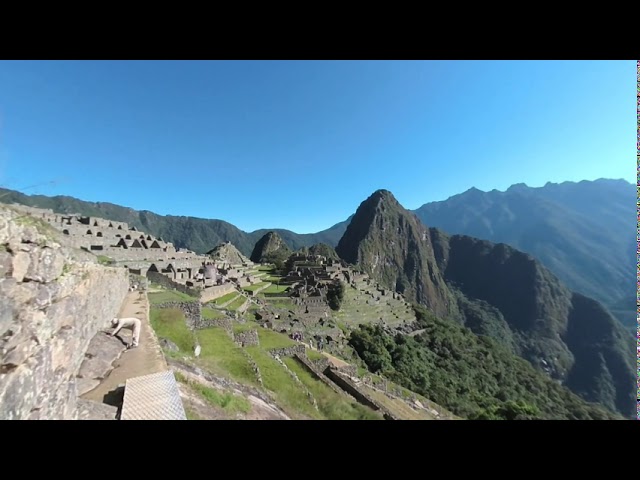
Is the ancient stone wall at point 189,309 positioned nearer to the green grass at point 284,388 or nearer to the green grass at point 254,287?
the green grass at point 284,388

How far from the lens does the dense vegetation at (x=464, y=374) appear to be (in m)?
38.8

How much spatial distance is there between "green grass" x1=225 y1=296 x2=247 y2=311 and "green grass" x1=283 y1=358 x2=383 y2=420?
10297mm

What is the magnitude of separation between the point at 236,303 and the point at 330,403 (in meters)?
16.6

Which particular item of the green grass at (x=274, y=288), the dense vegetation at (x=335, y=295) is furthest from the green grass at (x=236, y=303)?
the dense vegetation at (x=335, y=295)

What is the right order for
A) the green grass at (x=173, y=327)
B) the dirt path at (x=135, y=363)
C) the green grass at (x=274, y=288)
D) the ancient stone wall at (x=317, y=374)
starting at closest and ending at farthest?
1. the dirt path at (x=135, y=363)
2. the green grass at (x=173, y=327)
3. the ancient stone wall at (x=317, y=374)
4. the green grass at (x=274, y=288)

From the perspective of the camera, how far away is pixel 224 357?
41.8 ft

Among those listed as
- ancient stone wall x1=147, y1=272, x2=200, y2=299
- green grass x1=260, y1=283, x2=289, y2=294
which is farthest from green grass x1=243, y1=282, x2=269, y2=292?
ancient stone wall x1=147, y1=272, x2=200, y2=299

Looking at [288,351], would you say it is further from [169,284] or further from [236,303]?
[169,284]

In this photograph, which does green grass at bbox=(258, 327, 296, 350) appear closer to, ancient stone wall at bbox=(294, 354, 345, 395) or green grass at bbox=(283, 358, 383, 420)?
ancient stone wall at bbox=(294, 354, 345, 395)

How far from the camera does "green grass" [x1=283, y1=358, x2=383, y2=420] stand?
12904 mm

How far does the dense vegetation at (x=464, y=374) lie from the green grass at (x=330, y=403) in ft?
78.1
